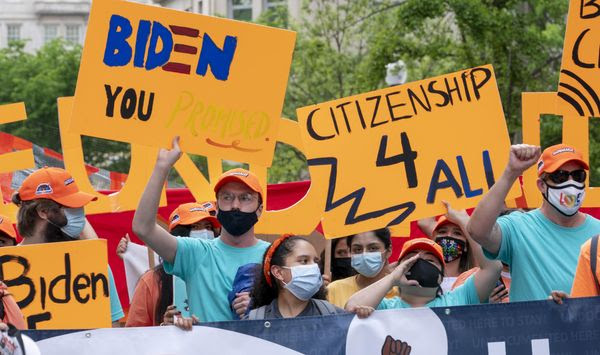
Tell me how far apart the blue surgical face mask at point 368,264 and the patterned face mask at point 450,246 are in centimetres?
50

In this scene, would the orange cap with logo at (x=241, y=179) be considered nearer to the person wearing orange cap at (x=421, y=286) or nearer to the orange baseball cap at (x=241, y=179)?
the orange baseball cap at (x=241, y=179)

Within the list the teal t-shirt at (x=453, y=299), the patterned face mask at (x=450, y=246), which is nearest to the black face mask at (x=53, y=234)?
the teal t-shirt at (x=453, y=299)

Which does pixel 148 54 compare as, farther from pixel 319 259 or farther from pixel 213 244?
pixel 319 259

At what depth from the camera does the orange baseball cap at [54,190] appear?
693 cm

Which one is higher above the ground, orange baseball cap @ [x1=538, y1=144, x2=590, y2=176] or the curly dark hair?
orange baseball cap @ [x1=538, y1=144, x2=590, y2=176]

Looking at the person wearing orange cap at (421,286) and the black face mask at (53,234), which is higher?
the black face mask at (53,234)

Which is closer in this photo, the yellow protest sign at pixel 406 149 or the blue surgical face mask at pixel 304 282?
the blue surgical face mask at pixel 304 282

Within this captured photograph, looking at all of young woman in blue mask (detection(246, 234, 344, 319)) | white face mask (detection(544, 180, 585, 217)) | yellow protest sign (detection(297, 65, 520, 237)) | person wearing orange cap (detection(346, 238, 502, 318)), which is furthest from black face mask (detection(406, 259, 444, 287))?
yellow protest sign (detection(297, 65, 520, 237))

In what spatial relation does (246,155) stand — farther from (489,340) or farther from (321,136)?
(489,340)

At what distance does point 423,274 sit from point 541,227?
23.0 inches

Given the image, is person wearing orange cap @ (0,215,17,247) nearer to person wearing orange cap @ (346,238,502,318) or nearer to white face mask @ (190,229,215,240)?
white face mask @ (190,229,215,240)

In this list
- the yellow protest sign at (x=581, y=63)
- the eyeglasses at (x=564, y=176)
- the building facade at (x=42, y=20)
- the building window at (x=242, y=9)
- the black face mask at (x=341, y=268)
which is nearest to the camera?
the eyeglasses at (x=564, y=176)

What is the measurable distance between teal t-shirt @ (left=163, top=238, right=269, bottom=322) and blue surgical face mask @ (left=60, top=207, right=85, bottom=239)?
0.66m

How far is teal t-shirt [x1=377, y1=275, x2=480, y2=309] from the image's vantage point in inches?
248
